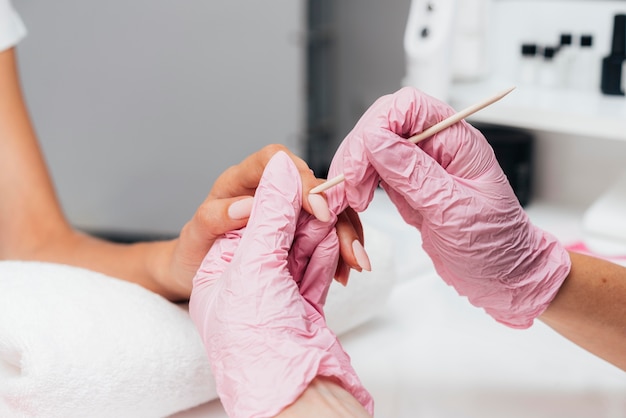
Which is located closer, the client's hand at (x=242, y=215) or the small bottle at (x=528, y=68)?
the client's hand at (x=242, y=215)

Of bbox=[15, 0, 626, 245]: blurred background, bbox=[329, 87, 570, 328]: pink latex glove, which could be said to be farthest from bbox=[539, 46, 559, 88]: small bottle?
bbox=[329, 87, 570, 328]: pink latex glove

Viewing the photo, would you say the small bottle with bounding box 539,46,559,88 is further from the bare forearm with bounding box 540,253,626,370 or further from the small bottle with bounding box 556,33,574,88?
the bare forearm with bounding box 540,253,626,370

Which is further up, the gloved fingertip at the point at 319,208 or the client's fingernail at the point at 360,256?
the gloved fingertip at the point at 319,208

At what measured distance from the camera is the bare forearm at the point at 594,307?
2.55 ft

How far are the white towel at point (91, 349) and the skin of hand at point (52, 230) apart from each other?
77 mm

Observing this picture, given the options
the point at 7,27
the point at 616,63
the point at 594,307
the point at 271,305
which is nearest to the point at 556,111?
the point at 616,63

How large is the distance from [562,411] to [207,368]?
1.27 ft

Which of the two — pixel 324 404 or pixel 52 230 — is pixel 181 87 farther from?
pixel 324 404

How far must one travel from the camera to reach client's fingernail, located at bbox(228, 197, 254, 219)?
0.72 meters

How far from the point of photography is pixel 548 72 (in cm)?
138

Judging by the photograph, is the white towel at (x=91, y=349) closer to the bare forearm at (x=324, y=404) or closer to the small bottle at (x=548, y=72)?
the bare forearm at (x=324, y=404)

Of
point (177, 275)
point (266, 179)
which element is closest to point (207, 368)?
point (177, 275)

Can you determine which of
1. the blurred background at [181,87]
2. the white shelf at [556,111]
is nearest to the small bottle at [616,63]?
the white shelf at [556,111]

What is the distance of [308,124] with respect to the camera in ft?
7.25
